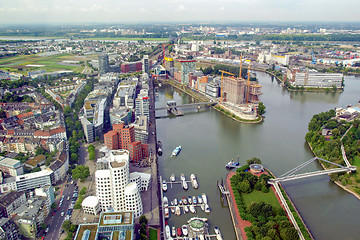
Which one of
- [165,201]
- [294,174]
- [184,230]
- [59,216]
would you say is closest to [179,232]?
[184,230]

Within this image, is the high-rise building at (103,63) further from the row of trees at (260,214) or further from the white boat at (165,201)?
the row of trees at (260,214)

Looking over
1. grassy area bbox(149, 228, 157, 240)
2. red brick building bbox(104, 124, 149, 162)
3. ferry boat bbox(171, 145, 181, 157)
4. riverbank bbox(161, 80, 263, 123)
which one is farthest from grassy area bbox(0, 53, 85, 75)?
grassy area bbox(149, 228, 157, 240)

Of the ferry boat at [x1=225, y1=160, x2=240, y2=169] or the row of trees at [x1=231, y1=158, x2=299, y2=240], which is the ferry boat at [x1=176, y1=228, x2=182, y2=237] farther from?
the ferry boat at [x1=225, y1=160, x2=240, y2=169]

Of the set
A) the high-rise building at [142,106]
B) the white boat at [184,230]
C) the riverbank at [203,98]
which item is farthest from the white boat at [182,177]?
the riverbank at [203,98]

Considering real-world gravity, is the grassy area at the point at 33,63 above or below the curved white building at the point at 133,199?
above

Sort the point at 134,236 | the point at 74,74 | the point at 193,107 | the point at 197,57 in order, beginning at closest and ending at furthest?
1. the point at 134,236
2. the point at 193,107
3. the point at 74,74
4. the point at 197,57

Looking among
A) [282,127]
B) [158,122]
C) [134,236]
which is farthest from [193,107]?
[134,236]

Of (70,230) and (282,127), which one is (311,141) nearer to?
(282,127)

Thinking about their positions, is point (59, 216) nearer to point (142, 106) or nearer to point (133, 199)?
point (133, 199)
